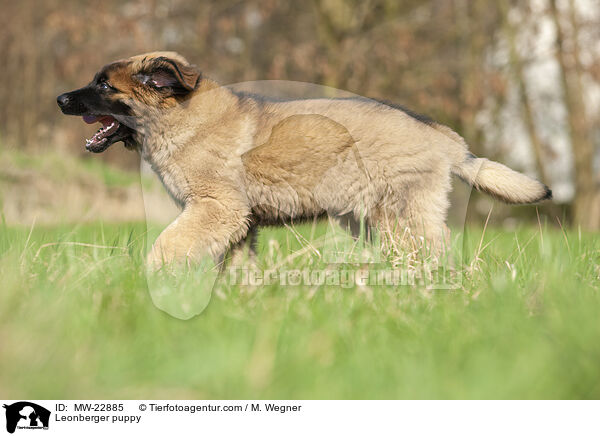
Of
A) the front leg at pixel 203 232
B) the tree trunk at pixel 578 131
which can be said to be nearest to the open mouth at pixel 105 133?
the front leg at pixel 203 232

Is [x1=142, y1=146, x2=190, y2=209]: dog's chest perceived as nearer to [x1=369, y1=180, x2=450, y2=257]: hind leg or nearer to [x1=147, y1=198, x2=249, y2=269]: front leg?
[x1=147, y1=198, x2=249, y2=269]: front leg

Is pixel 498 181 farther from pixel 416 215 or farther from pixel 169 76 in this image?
pixel 169 76

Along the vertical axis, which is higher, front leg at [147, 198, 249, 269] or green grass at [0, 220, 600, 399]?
front leg at [147, 198, 249, 269]

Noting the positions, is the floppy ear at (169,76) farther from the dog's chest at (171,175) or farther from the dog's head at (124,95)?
the dog's chest at (171,175)

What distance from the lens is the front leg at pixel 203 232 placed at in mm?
2902

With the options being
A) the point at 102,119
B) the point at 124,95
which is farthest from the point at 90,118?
the point at 124,95

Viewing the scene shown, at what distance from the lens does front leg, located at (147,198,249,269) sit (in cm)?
290

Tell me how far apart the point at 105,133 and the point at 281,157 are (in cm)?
98

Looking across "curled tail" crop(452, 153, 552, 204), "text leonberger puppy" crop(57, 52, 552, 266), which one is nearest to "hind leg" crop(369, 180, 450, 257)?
"text leonberger puppy" crop(57, 52, 552, 266)

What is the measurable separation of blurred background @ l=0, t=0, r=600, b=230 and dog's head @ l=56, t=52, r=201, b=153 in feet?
15.4

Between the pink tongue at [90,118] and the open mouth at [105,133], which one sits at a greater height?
the pink tongue at [90,118]
